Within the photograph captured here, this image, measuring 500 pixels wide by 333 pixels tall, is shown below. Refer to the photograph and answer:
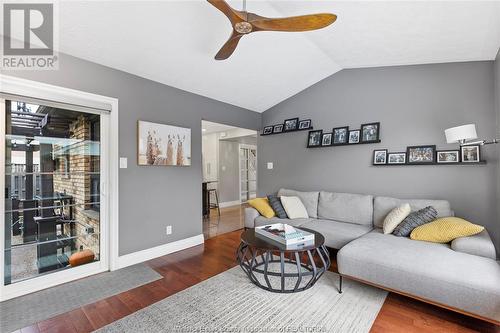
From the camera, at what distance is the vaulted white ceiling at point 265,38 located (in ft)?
6.78

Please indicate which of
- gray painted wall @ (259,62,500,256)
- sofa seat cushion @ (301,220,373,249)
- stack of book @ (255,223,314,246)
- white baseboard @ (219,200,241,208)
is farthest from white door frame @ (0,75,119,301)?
white baseboard @ (219,200,241,208)

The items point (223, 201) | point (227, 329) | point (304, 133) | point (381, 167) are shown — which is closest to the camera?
point (227, 329)

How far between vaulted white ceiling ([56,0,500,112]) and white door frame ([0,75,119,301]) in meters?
0.45

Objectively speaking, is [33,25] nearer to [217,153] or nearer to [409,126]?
[409,126]

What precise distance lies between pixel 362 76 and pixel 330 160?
54.2 inches

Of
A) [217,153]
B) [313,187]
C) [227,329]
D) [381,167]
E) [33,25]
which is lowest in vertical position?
[227,329]

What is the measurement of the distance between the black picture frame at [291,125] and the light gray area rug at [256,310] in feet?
8.82

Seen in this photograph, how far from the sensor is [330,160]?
153 inches

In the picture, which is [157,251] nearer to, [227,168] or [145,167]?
[145,167]

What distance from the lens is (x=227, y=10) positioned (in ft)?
5.16

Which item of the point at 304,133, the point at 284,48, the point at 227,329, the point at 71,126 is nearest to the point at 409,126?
the point at 304,133

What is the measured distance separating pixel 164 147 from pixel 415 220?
3.22 meters

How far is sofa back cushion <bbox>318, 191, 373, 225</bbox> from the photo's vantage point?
10.4 ft

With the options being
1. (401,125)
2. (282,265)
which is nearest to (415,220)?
(401,125)
